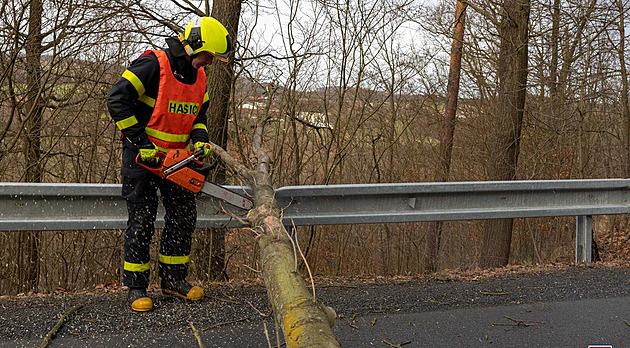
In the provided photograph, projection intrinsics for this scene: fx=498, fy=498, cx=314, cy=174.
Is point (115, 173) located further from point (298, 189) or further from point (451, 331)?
point (451, 331)

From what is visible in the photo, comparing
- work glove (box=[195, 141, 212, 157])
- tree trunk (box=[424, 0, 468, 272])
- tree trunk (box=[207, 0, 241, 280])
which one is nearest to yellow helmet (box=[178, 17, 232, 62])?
work glove (box=[195, 141, 212, 157])

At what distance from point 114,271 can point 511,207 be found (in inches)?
237

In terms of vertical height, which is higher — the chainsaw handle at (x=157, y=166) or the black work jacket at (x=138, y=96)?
the black work jacket at (x=138, y=96)

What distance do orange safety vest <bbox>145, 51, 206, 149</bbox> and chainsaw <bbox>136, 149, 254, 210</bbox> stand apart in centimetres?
17

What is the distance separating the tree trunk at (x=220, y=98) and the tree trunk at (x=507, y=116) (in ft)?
14.5

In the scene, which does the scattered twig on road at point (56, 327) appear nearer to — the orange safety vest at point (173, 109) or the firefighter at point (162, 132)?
the firefighter at point (162, 132)

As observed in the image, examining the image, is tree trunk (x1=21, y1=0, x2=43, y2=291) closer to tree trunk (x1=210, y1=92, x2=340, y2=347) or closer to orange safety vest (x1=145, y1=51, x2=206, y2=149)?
orange safety vest (x1=145, y1=51, x2=206, y2=149)

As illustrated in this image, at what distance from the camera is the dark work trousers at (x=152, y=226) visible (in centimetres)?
369

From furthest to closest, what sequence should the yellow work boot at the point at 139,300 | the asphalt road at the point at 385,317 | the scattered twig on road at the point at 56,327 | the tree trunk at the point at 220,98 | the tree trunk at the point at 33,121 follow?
1. the tree trunk at the point at 33,121
2. the tree trunk at the point at 220,98
3. the yellow work boot at the point at 139,300
4. the asphalt road at the point at 385,317
5. the scattered twig on road at the point at 56,327

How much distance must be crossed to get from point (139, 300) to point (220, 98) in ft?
10.6

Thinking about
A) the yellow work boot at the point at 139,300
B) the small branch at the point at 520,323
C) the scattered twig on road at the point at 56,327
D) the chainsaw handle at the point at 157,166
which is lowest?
the scattered twig on road at the point at 56,327

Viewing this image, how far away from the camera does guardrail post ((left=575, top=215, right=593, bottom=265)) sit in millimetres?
4969

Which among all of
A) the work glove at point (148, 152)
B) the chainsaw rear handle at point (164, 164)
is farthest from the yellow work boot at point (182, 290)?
the work glove at point (148, 152)

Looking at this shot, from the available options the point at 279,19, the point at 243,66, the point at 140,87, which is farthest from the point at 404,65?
the point at 140,87
